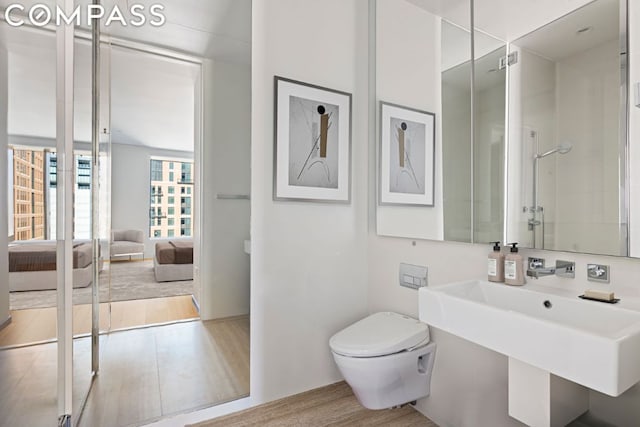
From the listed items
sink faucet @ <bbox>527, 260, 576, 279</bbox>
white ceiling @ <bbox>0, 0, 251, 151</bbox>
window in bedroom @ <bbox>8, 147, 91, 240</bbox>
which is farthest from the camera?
white ceiling @ <bbox>0, 0, 251, 151</bbox>

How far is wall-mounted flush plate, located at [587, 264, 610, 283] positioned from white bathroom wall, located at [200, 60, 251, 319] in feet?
5.81

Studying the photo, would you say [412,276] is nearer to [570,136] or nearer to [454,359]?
[454,359]

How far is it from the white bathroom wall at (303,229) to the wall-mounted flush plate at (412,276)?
1.14 ft

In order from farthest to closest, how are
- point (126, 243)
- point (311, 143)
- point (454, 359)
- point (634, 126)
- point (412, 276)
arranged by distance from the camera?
point (126, 243), point (311, 143), point (412, 276), point (454, 359), point (634, 126)

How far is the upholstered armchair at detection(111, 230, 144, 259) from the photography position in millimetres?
2150

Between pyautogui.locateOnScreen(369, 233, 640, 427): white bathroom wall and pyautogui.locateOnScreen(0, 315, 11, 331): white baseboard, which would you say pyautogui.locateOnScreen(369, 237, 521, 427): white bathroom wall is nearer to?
pyautogui.locateOnScreen(369, 233, 640, 427): white bathroom wall

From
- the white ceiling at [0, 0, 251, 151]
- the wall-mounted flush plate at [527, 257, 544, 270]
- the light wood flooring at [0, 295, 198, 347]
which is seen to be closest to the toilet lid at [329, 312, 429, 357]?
the wall-mounted flush plate at [527, 257, 544, 270]

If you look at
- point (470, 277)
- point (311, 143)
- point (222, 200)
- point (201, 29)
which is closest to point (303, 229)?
point (311, 143)

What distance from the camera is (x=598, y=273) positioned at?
3.81 ft

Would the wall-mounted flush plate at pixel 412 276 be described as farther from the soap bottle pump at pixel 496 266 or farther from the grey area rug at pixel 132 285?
the grey area rug at pixel 132 285

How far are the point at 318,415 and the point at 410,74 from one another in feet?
6.60

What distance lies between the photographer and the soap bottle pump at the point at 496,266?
4.57ft

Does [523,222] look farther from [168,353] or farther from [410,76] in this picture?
[168,353]

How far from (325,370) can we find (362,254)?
2.53 feet
